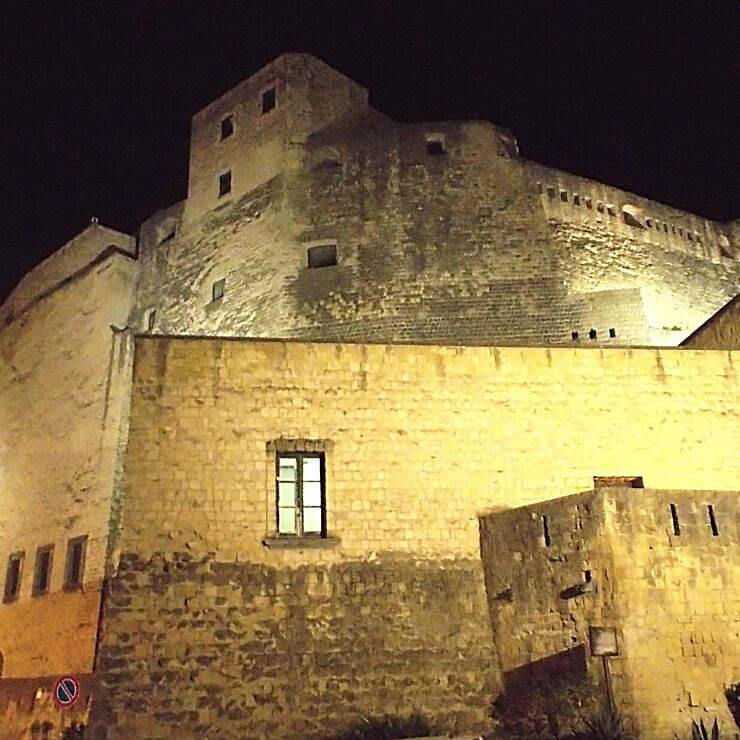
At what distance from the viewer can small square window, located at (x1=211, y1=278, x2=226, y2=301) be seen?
79.0 ft

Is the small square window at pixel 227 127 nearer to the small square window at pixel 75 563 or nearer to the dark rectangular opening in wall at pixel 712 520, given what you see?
the small square window at pixel 75 563

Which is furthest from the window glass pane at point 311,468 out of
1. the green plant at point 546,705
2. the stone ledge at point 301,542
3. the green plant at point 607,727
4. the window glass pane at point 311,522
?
the green plant at point 607,727

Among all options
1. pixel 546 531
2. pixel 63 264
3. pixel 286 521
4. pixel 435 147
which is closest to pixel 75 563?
pixel 286 521

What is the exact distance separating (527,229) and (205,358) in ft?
45.3

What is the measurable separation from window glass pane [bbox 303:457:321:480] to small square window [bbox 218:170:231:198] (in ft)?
53.1

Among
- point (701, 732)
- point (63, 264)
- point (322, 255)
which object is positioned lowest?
point (701, 732)

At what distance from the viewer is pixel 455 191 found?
23.3 metres

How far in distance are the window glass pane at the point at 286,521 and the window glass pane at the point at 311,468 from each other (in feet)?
1.71

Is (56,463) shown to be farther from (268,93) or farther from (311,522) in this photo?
(268,93)

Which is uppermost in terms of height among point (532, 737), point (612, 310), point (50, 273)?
point (50, 273)

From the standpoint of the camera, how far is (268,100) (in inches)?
1019

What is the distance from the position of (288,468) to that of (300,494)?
1.35 ft

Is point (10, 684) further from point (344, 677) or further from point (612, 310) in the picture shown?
point (612, 310)

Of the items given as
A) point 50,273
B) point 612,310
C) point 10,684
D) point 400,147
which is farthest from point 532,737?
point 50,273
